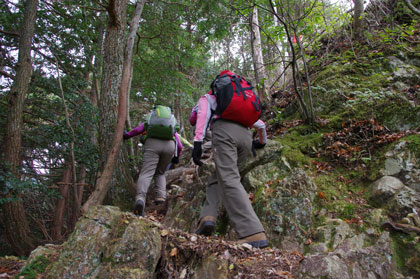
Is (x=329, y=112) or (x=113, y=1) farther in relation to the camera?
(x=329, y=112)

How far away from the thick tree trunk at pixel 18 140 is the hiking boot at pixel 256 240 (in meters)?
4.70

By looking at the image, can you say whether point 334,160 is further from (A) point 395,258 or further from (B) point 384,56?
(B) point 384,56

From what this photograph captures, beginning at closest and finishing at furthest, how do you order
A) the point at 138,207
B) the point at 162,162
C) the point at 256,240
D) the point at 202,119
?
the point at 256,240 → the point at 202,119 → the point at 138,207 → the point at 162,162

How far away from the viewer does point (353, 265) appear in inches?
93.4

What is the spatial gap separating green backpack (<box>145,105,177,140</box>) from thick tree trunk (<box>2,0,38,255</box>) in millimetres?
2959

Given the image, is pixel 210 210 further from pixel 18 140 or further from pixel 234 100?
pixel 18 140

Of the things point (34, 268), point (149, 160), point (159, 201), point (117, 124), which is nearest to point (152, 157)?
point (149, 160)

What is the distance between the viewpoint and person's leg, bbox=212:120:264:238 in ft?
10.7

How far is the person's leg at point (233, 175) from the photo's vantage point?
10.7ft

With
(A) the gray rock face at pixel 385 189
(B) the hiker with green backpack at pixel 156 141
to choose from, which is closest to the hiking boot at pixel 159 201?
(B) the hiker with green backpack at pixel 156 141

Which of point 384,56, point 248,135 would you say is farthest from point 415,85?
point 248,135

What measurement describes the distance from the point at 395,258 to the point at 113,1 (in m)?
5.89

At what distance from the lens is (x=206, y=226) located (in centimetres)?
355

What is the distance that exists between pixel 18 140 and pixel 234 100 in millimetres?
4966
